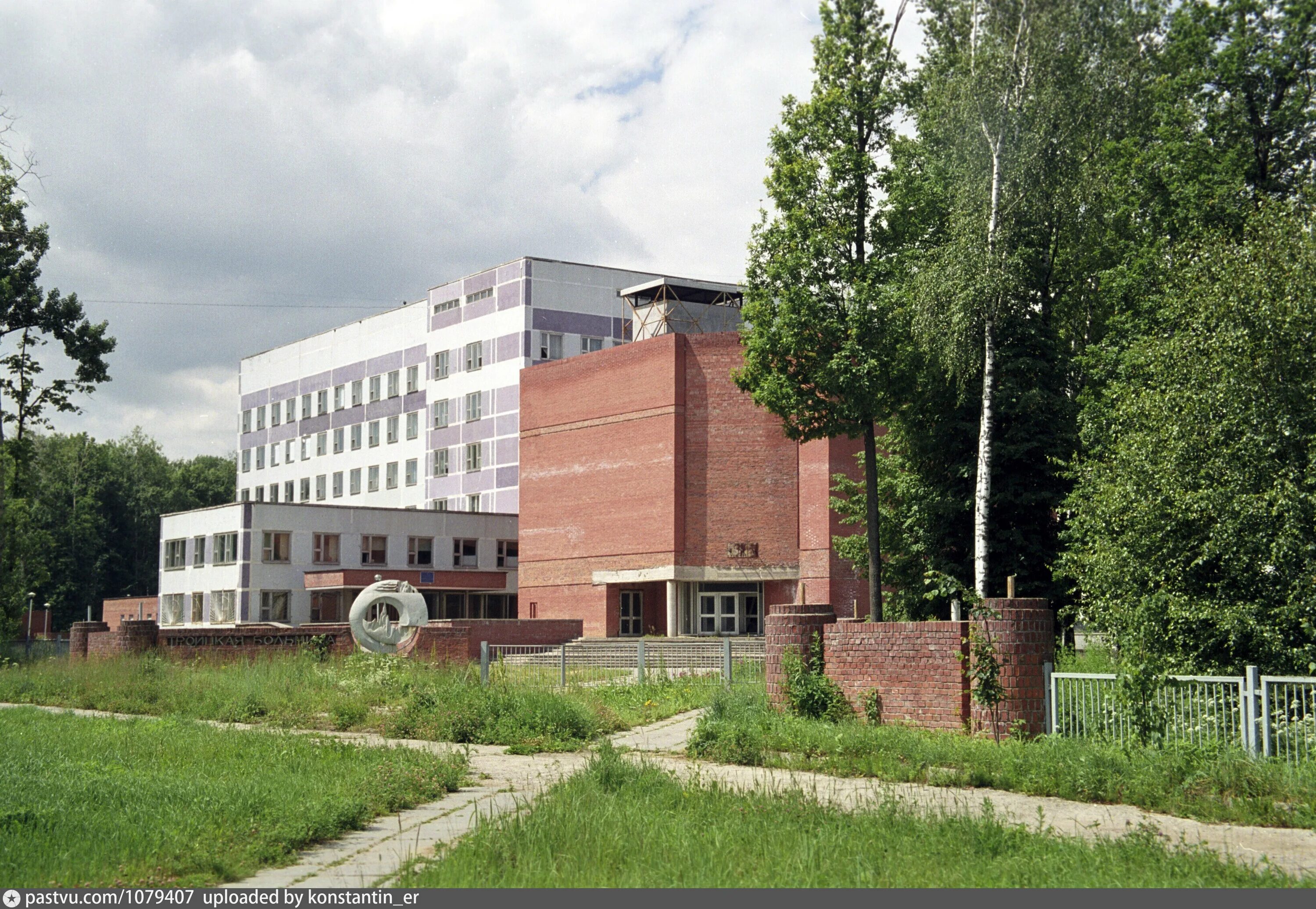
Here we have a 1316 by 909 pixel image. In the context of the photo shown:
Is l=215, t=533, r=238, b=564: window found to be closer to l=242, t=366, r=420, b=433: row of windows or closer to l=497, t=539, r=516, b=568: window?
l=497, t=539, r=516, b=568: window

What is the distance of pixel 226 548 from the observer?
221 ft

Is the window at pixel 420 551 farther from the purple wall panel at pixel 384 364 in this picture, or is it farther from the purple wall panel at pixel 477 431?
the purple wall panel at pixel 384 364

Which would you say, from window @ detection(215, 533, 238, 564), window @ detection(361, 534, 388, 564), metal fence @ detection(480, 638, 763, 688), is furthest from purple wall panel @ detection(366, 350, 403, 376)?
metal fence @ detection(480, 638, 763, 688)

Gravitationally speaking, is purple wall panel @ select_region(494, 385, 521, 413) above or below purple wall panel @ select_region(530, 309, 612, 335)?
below

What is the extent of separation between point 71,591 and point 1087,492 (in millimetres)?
86950

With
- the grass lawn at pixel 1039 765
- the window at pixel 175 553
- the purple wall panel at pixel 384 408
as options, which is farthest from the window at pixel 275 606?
the grass lawn at pixel 1039 765

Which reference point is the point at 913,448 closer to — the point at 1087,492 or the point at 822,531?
the point at 1087,492

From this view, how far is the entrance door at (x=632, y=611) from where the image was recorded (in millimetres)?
53875

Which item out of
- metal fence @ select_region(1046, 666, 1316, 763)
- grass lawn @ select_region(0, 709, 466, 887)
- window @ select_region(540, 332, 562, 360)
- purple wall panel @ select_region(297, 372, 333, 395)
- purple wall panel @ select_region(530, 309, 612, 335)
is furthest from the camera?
purple wall panel @ select_region(297, 372, 333, 395)

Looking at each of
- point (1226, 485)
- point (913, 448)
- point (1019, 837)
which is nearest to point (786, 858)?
point (1019, 837)

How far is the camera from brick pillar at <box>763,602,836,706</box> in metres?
19.3

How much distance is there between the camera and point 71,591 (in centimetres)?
9281

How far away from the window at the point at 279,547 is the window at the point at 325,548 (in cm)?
116

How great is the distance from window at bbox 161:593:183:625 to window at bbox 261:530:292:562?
9.77 metres
